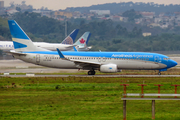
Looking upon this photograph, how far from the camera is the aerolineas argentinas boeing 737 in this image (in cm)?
4700

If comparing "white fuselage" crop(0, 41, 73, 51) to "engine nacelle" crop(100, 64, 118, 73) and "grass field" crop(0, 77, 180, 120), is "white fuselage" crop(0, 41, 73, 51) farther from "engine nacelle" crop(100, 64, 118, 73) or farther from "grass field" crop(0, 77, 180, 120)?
"grass field" crop(0, 77, 180, 120)

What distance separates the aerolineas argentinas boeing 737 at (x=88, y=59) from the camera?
47000mm

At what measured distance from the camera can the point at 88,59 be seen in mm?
47719

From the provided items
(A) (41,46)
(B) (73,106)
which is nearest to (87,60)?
(B) (73,106)

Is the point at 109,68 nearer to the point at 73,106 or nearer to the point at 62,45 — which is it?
the point at 73,106

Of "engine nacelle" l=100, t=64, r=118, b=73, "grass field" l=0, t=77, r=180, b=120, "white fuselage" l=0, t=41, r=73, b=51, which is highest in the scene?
"white fuselage" l=0, t=41, r=73, b=51

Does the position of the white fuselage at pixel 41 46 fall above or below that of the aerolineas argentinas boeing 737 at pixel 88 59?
above

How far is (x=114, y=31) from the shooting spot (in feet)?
627

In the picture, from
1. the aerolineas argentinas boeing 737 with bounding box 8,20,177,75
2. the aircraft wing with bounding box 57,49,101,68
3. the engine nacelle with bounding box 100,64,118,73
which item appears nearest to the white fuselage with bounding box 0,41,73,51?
the aerolineas argentinas boeing 737 with bounding box 8,20,177,75

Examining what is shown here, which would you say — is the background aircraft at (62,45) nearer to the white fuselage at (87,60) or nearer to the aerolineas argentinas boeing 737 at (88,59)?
the aerolineas argentinas boeing 737 at (88,59)

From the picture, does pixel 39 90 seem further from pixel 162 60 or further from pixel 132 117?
pixel 162 60

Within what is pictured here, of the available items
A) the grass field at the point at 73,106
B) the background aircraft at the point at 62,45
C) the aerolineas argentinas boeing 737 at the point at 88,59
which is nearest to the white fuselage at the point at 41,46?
the background aircraft at the point at 62,45

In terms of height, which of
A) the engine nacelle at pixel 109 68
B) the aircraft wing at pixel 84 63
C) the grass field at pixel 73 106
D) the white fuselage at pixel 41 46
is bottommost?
the grass field at pixel 73 106

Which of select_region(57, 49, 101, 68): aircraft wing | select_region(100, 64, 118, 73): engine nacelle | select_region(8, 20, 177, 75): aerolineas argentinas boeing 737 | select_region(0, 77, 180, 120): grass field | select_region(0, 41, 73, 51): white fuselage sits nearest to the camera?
select_region(0, 77, 180, 120): grass field
